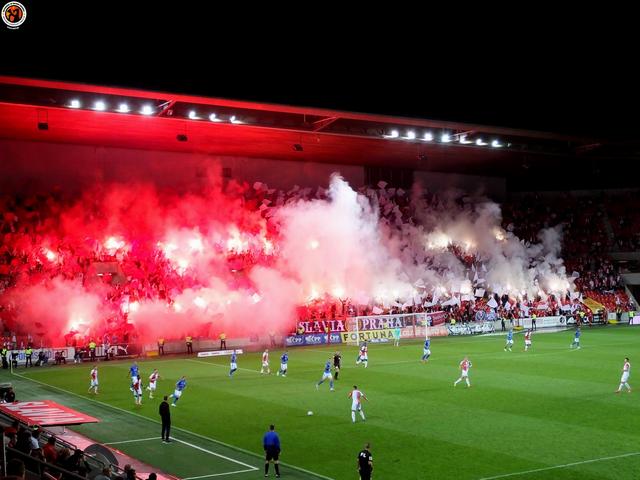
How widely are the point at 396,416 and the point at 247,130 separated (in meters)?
26.2

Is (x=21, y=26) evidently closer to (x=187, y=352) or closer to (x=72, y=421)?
(x=72, y=421)

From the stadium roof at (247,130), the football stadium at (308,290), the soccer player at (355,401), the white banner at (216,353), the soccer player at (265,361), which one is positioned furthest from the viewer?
the white banner at (216,353)

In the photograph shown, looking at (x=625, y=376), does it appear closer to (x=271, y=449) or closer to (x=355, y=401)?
(x=355, y=401)

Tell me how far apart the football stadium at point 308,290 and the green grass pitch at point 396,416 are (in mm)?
120

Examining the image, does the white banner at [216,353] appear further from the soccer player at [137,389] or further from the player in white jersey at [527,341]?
the soccer player at [137,389]

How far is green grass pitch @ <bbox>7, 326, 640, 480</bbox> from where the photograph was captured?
18062 mm

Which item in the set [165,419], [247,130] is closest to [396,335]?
[247,130]

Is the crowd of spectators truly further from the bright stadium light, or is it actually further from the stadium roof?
the bright stadium light

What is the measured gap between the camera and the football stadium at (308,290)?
20.7m

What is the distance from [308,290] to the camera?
5275cm

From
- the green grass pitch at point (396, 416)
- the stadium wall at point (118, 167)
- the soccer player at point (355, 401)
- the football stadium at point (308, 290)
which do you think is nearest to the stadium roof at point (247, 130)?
the football stadium at point (308, 290)

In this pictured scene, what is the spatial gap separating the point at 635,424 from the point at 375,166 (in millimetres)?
42821

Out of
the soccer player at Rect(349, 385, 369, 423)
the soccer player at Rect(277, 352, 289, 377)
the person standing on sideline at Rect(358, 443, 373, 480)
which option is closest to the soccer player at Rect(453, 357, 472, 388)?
the soccer player at Rect(349, 385, 369, 423)

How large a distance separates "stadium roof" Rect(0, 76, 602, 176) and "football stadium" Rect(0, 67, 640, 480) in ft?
0.66
